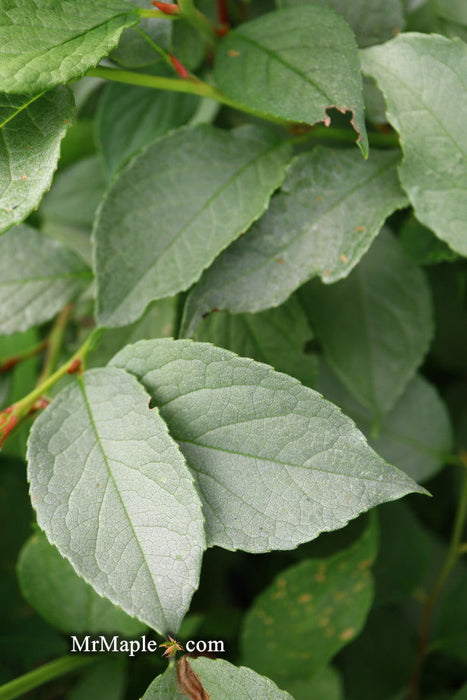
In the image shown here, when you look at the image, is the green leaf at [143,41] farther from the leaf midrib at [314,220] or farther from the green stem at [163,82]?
the leaf midrib at [314,220]

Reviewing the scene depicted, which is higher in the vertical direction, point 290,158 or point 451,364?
point 290,158

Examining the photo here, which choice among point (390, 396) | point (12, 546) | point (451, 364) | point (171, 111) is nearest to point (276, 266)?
point (390, 396)

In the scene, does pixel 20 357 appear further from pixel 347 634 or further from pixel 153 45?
pixel 347 634

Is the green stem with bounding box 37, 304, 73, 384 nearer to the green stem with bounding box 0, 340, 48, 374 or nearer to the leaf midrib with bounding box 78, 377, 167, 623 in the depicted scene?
the green stem with bounding box 0, 340, 48, 374

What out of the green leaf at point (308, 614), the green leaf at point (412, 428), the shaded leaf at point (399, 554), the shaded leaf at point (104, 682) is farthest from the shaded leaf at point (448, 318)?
the shaded leaf at point (104, 682)

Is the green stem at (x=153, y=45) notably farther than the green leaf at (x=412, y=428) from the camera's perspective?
No

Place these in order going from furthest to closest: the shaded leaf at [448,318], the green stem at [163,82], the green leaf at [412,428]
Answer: the shaded leaf at [448,318]
the green leaf at [412,428]
the green stem at [163,82]

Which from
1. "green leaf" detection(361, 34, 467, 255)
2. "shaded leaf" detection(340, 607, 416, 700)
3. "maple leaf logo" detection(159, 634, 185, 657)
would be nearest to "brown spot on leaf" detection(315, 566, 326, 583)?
"shaded leaf" detection(340, 607, 416, 700)

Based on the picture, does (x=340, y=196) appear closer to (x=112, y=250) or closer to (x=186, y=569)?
(x=112, y=250)
